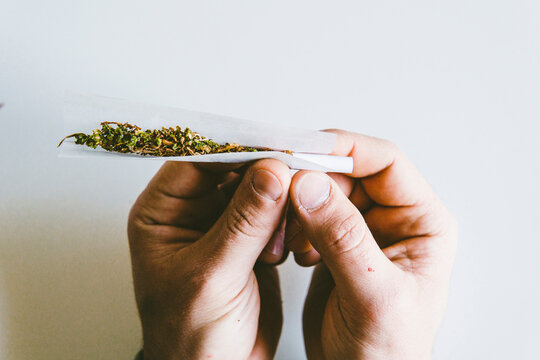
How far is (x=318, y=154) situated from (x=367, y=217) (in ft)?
1.46

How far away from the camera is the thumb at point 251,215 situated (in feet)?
2.10

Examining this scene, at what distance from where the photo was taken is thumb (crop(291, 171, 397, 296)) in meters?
0.67

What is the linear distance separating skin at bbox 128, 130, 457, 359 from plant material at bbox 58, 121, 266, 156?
12 cm

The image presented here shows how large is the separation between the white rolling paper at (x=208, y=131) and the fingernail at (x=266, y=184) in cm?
5

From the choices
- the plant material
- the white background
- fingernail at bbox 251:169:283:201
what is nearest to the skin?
fingernail at bbox 251:169:283:201

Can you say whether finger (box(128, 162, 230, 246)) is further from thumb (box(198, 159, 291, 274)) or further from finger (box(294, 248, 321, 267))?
finger (box(294, 248, 321, 267))

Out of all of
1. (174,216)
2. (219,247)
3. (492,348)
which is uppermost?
(219,247)

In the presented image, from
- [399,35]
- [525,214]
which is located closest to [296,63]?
[399,35]

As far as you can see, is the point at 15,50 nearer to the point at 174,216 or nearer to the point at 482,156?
the point at 174,216

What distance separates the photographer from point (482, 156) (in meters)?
1.30

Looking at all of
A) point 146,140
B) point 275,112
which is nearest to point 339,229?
point 146,140

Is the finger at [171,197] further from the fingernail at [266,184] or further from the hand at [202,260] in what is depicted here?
the fingernail at [266,184]

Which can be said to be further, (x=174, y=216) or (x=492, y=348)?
(x=492, y=348)

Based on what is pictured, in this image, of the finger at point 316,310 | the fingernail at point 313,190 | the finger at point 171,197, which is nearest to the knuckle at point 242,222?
the fingernail at point 313,190
